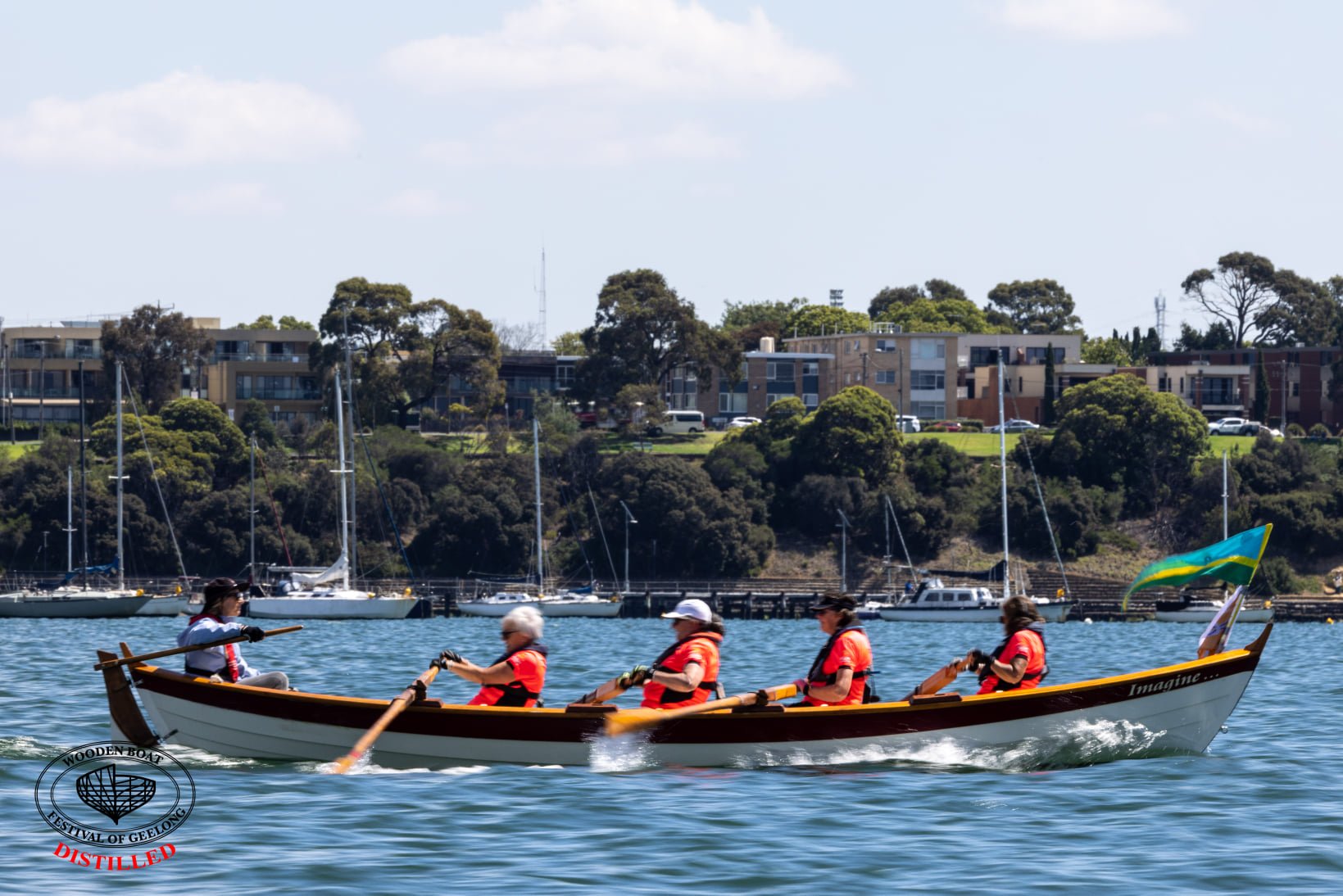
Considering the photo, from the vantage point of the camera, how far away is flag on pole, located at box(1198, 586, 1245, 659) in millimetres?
21750

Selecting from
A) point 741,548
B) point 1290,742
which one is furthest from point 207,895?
point 741,548

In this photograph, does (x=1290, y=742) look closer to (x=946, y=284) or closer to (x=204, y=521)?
(x=204, y=521)

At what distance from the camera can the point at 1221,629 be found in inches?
862

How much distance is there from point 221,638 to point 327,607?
195ft

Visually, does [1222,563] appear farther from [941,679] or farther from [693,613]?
[693,613]

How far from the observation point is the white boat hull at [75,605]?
77.8 metres

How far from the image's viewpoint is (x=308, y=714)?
1986cm

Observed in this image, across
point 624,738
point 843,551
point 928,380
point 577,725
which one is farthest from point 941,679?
point 928,380

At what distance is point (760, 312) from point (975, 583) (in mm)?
81957

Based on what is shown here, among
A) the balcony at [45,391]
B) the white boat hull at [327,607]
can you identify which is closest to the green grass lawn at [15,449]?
the balcony at [45,391]

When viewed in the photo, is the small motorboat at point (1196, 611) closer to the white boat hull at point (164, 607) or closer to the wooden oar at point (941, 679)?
the white boat hull at point (164, 607)

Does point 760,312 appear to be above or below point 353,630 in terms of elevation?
above

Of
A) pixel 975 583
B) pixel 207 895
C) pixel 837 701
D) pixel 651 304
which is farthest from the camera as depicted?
pixel 651 304

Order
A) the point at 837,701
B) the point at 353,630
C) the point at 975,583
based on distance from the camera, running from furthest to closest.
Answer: the point at 975,583, the point at 353,630, the point at 837,701
